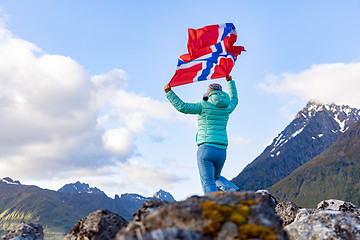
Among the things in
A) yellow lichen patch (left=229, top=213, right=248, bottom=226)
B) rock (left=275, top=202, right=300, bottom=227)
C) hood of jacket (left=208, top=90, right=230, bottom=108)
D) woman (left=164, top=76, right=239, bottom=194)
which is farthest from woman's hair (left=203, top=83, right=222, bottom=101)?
yellow lichen patch (left=229, top=213, right=248, bottom=226)

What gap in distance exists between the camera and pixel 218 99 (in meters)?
11.4

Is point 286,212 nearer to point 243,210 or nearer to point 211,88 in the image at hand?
point 211,88

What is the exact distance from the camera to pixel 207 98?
11891mm

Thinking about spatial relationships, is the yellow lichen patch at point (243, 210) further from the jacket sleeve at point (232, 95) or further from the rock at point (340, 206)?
the rock at point (340, 206)

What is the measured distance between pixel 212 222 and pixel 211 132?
645 centimetres

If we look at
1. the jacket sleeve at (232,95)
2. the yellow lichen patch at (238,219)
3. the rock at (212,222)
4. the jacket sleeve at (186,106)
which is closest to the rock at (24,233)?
the rock at (212,222)

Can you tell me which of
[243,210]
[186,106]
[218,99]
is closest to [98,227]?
[243,210]

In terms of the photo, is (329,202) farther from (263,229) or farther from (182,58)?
(263,229)

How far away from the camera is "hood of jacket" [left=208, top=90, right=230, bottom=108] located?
37.4ft

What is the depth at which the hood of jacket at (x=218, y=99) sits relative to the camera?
11.4 metres

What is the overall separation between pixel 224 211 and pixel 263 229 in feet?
1.90

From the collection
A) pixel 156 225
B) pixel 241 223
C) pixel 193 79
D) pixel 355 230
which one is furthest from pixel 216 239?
pixel 193 79

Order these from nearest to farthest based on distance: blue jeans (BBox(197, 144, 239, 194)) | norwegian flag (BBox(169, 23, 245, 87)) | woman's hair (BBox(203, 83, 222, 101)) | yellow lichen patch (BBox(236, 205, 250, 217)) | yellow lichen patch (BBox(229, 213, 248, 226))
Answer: yellow lichen patch (BBox(229, 213, 248, 226)) → yellow lichen patch (BBox(236, 205, 250, 217)) → blue jeans (BBox(197, 144, 239, 194)) → woman's hair (BBox(203, 83, 222, 101)) → norwegian flag (BBox(169, 23, 245, 87))

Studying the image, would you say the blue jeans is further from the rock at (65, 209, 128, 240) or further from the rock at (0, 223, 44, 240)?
the rock at (0, 223, 44, 240)
